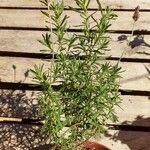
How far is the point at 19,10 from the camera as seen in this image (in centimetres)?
455

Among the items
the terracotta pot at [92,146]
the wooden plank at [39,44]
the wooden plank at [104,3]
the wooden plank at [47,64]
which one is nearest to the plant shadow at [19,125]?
the wooden plank at [47,64]

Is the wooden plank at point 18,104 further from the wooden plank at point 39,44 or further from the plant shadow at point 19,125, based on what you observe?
the wooden plank at point 39,44

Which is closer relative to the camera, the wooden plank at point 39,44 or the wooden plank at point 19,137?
the wooden plank at point 19,137


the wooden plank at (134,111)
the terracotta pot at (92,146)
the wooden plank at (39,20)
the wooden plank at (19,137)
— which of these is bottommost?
the wooden plank at (19,137)

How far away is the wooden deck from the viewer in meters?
3.04

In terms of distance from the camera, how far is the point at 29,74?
3627 millimetres

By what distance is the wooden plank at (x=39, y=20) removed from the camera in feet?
13.6

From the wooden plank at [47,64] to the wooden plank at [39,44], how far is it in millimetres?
138

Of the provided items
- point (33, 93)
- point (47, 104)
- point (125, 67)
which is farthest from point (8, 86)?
point (47, 104)

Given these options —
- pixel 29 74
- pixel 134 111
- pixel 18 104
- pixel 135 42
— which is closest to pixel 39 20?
pixel 29 74

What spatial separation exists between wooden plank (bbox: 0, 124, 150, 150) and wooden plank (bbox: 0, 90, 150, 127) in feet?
0.38

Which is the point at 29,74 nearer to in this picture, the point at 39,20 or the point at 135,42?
the point at 39,20

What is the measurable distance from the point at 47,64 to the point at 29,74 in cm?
20

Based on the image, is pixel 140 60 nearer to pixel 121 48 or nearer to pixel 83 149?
pixel 121 48
